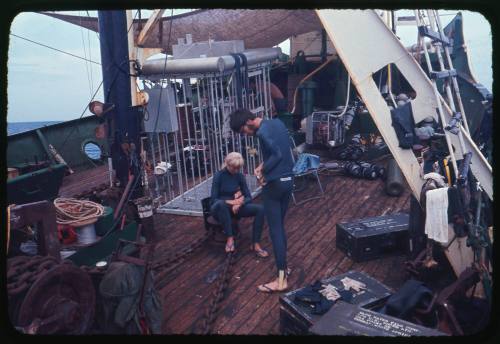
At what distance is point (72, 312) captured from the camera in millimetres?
3996

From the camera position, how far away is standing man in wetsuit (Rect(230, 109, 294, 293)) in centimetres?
502

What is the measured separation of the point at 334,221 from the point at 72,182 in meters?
6.75

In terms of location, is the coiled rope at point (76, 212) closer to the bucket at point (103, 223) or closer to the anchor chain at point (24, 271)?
the bucket at point (103, 223)

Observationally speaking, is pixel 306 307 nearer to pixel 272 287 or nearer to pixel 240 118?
pixel 272 287

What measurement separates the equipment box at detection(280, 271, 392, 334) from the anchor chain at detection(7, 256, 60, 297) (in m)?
2.20

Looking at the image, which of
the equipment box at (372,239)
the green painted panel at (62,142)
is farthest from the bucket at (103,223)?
the green painted panel at (62,142)

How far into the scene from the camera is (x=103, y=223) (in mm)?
5914

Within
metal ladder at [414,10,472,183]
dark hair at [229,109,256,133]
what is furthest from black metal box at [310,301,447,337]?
dark hair at [229,109,256,133]

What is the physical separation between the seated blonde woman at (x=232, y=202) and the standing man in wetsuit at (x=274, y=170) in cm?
96

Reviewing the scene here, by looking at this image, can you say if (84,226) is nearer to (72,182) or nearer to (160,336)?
Result: (160,336)

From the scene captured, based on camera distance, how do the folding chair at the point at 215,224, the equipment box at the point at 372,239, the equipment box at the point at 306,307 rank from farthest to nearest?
the folding chair at the point at 215,224
the equipment box at the point at 372,239
the equipment box at the point at 306,307

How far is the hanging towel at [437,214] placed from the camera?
4559 millimetres

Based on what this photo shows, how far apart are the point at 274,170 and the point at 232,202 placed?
1350 millimetres

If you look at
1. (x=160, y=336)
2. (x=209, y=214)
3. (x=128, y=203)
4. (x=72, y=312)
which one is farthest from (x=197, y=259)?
(x=72, y=312)
